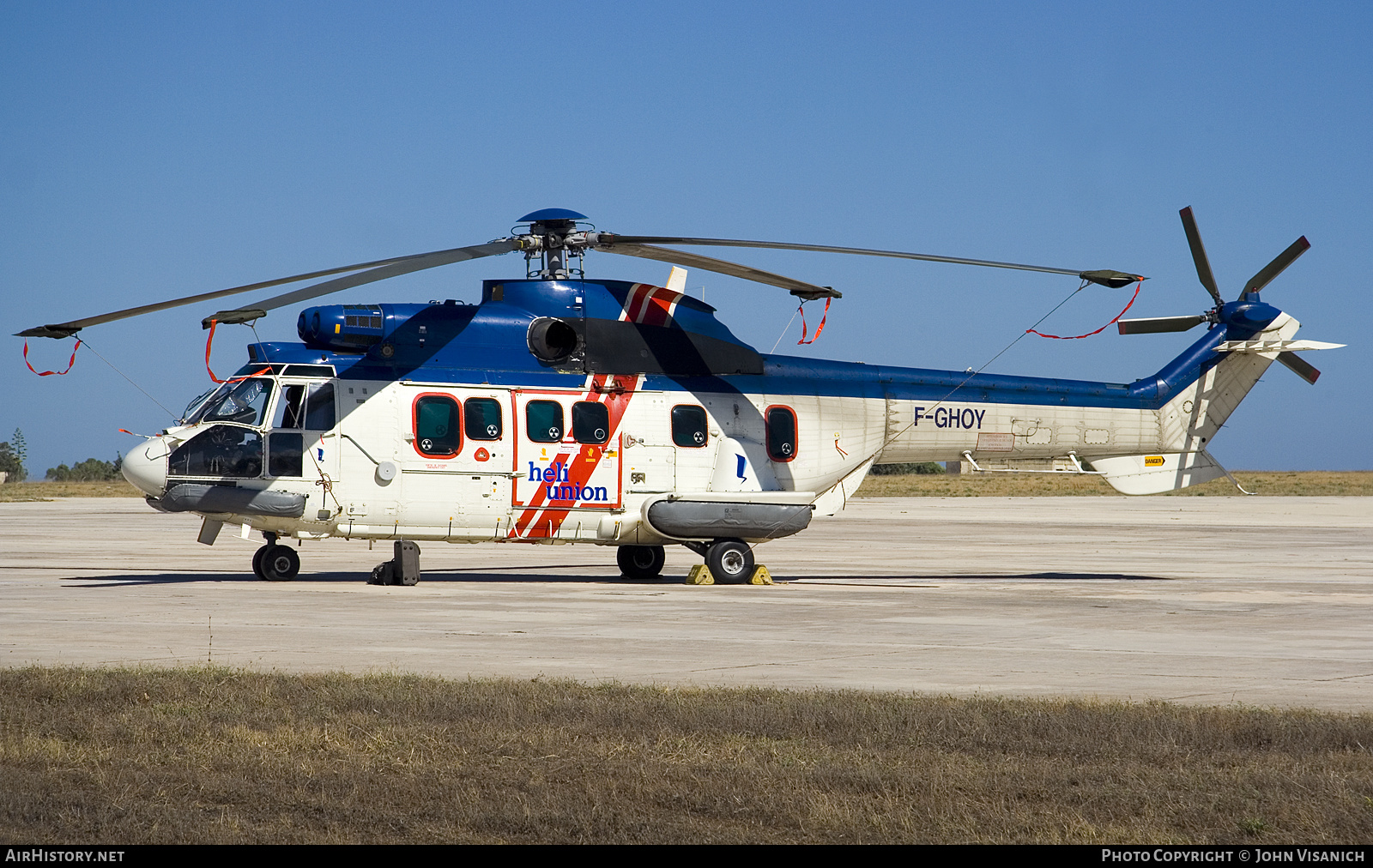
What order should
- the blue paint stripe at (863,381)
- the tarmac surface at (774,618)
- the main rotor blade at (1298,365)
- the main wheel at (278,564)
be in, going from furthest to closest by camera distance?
the main rotor blade at (1298,365)
the main wheel at (278,564)
the blue paint stripe at (863,381)
the tarmac surface at (774,618)

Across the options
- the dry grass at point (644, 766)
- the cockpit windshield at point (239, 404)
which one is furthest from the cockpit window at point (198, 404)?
the dry grass at point (644, 766)

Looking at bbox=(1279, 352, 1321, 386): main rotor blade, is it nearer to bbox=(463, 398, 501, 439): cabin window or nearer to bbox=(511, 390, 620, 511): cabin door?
bbox=(511, 390, 620, 511): cabin door

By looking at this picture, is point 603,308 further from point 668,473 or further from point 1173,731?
point 1173,731

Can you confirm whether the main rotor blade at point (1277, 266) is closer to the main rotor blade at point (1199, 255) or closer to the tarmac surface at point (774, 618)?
the main rotor blade at point (1199, 255)

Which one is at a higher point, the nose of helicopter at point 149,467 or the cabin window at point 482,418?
the cabin window at point 482,418

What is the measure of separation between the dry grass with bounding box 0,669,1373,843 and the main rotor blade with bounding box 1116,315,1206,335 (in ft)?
48.1

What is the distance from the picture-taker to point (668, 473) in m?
19.5

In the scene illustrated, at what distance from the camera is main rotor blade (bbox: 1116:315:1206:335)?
22266 millimetres

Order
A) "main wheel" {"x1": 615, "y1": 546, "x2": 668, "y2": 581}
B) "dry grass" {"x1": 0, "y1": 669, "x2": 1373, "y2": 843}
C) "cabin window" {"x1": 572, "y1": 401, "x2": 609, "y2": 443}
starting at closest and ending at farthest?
"dry grass" {"x1": 0, "y1": 669, "x2": 1373, "y2": 843}
"cabin window" {"x1": 572, "y1": 401, "x2": 609, "y2": 443}
"main wheel" {"x1": 615, "y1": 546, "x2": 668, "y2": 581}

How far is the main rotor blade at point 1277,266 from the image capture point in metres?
21.4

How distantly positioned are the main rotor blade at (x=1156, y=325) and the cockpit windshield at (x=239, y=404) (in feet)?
43.3

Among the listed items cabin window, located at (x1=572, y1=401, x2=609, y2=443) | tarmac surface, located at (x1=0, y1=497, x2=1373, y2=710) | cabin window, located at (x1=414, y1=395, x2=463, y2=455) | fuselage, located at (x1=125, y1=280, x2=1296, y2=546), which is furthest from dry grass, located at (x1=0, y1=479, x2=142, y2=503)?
cabin window, located at (x1=572, y1=401, x2=609, y2=443)

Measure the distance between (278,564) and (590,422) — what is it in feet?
15.8

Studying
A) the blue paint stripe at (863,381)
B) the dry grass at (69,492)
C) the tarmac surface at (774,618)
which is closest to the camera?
the tarmac surface at (774,618)
